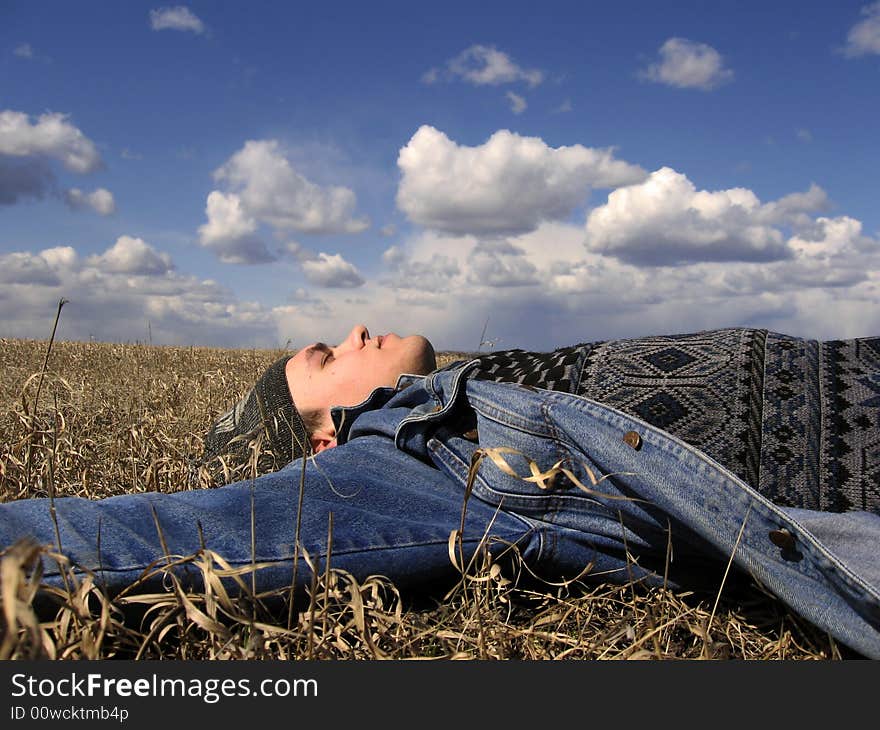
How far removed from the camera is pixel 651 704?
175 centimetres

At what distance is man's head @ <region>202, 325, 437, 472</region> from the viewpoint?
3.46 meters

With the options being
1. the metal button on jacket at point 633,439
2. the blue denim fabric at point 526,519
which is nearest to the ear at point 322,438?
the blue denim fabric at point 526,519

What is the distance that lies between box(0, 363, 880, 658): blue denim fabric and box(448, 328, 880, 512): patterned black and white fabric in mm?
200

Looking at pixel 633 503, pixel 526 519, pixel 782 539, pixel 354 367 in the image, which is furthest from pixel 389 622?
pixel 354 367

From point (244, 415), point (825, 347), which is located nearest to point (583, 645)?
point (825, 347)

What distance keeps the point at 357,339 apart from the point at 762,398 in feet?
6.09

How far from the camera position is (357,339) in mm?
3631

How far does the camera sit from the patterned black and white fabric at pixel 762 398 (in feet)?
8.58

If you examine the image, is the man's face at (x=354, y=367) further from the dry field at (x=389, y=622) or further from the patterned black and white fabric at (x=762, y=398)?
the patterned black and white fabric at (x=762, y=398)

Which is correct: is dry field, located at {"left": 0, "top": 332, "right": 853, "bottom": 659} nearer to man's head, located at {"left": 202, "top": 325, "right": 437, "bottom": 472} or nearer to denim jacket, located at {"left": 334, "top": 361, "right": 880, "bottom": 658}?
denim jacket, located at {"left": 334, "top": 361, "right": 880, "bottom": 658}

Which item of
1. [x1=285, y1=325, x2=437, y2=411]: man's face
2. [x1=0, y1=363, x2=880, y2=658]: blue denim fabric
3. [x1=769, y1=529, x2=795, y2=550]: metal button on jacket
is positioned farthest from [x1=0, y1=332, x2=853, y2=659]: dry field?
[x1=285, y1=325, x2=437, y2=411]: man's face

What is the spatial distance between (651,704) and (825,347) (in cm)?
178

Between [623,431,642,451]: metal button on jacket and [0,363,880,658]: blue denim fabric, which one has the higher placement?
[623,431,642,451]: metal button on jacket

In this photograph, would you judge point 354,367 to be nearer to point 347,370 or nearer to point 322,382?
point 347,370
